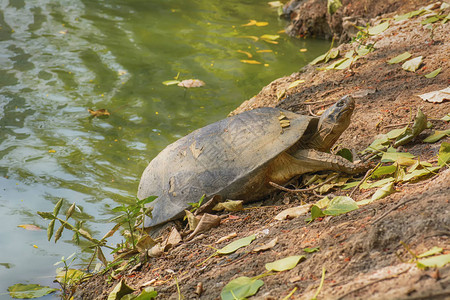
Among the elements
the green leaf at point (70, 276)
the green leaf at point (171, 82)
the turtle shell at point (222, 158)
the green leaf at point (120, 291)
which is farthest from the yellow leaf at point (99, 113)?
the green leaf at point (120, 291)

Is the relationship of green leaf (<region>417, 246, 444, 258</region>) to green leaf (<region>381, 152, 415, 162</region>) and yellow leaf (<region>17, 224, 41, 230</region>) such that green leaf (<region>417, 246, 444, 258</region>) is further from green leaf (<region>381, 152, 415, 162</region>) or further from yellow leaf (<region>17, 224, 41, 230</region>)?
yellow leaf (<region>17, 224, 41, 230</region>)

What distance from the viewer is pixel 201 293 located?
2.41 metres

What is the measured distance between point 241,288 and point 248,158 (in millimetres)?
1282

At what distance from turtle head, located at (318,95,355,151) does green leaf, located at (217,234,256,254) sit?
108 centimetres

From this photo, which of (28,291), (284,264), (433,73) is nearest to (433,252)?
(284,264)

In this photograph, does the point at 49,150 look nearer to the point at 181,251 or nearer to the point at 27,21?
the point at 181,251

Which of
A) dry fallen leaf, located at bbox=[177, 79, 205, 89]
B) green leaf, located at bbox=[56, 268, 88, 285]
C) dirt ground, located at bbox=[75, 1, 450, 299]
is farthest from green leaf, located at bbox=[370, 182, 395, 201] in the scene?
dry fallen leaf, located at bbox=[177, 79, 205, 89]

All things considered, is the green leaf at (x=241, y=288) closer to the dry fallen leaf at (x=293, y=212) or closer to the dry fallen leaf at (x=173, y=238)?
the dry fallen leaf at (x=293, y=212)

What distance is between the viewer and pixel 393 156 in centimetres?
324

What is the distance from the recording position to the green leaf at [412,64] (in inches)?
187

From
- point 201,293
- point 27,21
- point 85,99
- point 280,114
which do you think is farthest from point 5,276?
point 27,21

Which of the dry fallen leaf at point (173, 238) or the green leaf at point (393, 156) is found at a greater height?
the green leaf at point (393, 156)

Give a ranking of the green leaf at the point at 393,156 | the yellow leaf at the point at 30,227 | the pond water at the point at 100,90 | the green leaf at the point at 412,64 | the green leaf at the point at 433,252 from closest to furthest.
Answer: the green leaf at the point at 433,252 → the green leaf at the point at 393,156 → the yellow leaf at the point at 30,227 → the pond water at the point at 100,90 → the green leaf at the point at 412,64

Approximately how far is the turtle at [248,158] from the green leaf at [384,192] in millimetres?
570
